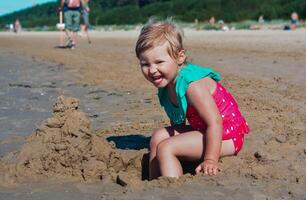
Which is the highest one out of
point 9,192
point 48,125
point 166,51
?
point 166,51

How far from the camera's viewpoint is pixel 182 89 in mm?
3512

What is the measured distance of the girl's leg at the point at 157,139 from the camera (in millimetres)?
3574

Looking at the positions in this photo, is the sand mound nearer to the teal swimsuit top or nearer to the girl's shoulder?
the teal swimsuit top

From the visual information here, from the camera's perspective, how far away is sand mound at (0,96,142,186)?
3.46 m

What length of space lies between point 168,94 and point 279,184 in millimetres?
1045

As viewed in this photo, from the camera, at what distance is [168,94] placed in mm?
3770

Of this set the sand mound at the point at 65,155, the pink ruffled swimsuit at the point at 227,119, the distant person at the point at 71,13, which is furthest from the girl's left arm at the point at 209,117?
the distant person at the point at 71,13

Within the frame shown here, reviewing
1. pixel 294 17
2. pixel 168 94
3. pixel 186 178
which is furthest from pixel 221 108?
pixel 294 17

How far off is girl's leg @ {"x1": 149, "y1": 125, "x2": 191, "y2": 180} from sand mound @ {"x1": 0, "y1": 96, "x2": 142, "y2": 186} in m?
0.20

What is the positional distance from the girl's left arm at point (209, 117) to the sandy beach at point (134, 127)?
145 mm

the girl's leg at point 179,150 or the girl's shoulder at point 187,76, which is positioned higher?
the girl's shoulder at point 187,76

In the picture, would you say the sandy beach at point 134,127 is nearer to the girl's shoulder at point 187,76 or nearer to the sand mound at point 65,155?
the sand mound at point 65,155

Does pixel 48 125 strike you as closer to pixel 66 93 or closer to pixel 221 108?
pixel 221 108

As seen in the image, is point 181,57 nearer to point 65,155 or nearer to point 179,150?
point 179,150
